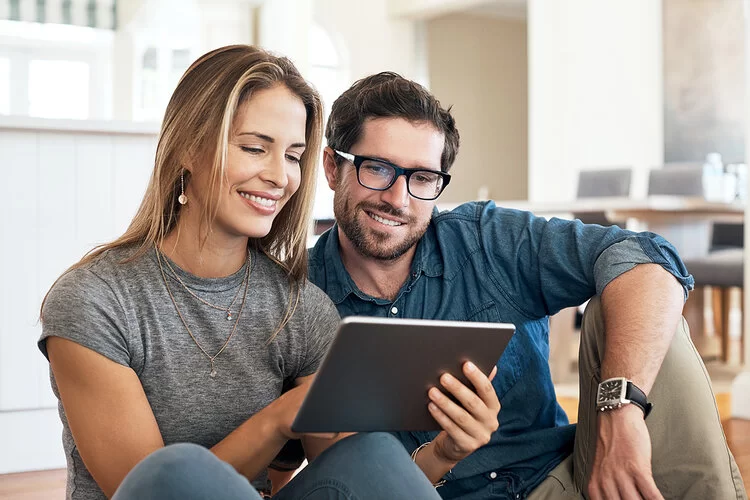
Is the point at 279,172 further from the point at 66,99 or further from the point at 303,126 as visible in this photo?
the point at 66,99

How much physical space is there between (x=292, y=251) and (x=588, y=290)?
527mm

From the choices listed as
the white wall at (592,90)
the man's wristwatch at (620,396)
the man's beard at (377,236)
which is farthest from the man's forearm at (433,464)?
the white wall at (592,90)

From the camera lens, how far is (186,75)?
4.34 feet

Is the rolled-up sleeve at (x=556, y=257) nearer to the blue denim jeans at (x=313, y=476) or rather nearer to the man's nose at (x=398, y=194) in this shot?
the man's nose at (x=398, y=194)

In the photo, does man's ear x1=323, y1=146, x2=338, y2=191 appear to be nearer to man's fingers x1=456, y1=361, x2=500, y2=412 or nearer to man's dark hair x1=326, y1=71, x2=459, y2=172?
man's dark hair x1=326, y1=71, x2=459, y2=172

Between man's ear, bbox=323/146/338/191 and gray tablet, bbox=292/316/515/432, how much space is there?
0.66m

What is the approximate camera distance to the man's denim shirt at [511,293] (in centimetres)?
156

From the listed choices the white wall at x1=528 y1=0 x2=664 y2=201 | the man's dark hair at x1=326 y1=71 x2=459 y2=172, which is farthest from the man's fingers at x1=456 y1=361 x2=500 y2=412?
the white wall at x1=528 y1=0 x2=664 y2=201

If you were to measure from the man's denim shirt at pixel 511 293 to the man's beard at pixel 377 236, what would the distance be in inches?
2.2

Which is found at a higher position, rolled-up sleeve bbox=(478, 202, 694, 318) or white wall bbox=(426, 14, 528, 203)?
white wall bbox=(426, 14, 528, 203)

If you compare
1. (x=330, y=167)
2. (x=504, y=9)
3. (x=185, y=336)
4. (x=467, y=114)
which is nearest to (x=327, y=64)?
(x=467, y=114)

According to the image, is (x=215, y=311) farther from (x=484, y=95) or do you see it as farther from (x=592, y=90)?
(x=484, y=95)

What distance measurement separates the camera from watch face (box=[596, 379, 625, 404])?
4.44 feet

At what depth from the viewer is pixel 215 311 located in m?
1.33
